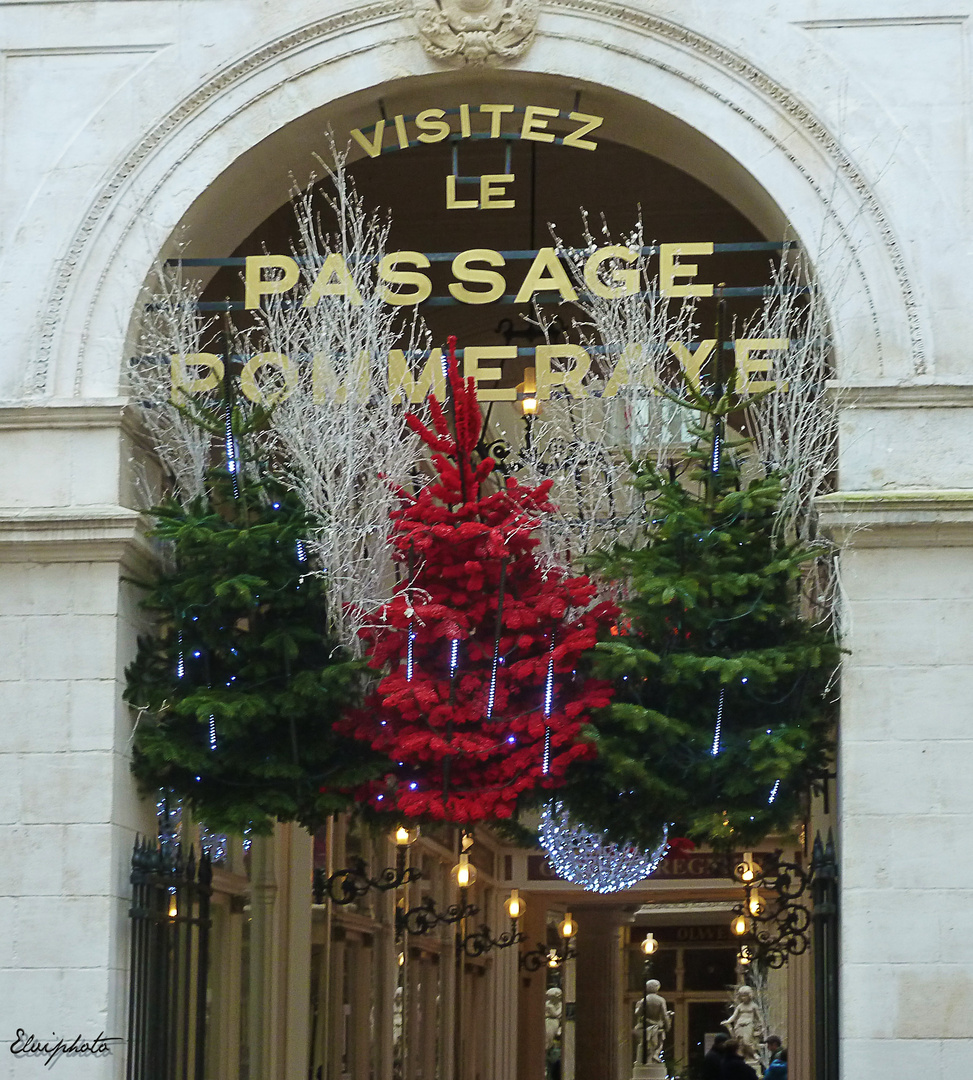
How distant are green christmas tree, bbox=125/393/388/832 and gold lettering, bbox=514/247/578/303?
1807 mm

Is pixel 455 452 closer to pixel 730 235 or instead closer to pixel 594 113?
pixel 594 113

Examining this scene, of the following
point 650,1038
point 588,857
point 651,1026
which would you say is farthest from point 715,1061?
point 651,1026

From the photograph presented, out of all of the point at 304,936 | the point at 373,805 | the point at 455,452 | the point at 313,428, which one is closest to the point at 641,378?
the point at 455,452

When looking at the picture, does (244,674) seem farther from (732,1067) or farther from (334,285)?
(732,1067)

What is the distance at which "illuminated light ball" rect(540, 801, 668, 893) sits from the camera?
10938mm

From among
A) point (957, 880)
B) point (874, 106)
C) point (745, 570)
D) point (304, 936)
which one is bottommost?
point (304, 936)

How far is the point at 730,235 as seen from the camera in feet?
53.2

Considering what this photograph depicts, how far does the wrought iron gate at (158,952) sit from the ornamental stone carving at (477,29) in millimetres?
5030

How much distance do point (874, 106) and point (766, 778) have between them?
3974mm

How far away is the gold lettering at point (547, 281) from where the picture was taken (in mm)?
10609

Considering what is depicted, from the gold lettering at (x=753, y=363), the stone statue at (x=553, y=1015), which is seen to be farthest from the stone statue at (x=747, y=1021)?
the gold lettering at (x=753, y=363)

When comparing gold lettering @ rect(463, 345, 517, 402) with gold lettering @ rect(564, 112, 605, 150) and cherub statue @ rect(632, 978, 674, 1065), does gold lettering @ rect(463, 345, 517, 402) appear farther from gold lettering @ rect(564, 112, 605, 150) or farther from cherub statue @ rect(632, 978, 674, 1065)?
cherub statue @ rect(632, 978, 674, 1065)

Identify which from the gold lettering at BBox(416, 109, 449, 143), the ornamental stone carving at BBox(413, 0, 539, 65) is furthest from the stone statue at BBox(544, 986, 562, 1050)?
the ornamental stone carving at BBox(413, 0, 539, 65)

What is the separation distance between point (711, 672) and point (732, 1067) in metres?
10.4
